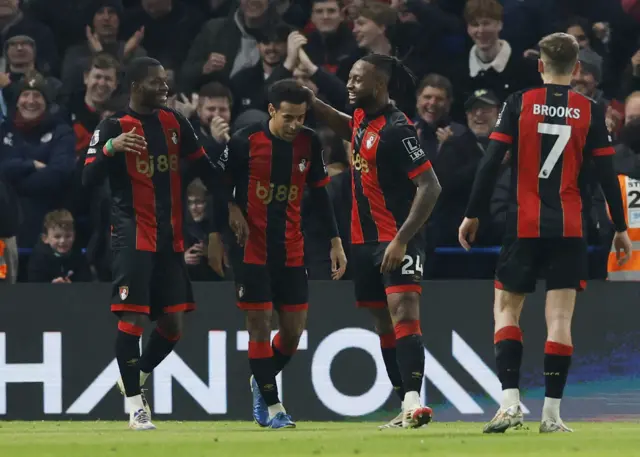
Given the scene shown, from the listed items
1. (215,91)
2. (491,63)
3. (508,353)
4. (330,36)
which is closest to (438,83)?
(491,63)

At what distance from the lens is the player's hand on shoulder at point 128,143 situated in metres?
9.16

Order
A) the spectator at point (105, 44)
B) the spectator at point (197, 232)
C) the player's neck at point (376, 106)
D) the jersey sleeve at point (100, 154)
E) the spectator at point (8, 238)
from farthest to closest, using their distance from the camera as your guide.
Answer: the spectator at point (105, 44), the spectator at point (197, 232), the spectator at point (8, 238), the jersey sleeve at point (100, 154), the player's neck at point (376, 106)

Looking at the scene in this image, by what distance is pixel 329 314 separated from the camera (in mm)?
11633

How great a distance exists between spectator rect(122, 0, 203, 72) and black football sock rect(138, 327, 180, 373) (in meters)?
5.43

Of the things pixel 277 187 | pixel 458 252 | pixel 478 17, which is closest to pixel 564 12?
pixel 478 17

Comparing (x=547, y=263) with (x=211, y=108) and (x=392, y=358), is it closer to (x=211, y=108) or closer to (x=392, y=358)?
(x=392, y=358)

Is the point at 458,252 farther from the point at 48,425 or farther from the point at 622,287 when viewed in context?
the point at 48,425

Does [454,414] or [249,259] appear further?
[454,414]

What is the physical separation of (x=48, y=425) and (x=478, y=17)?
5757 millimetres

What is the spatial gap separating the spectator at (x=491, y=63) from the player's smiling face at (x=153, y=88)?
487 centimetres

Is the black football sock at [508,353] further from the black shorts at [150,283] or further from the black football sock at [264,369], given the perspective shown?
the black shorts at [150,283]

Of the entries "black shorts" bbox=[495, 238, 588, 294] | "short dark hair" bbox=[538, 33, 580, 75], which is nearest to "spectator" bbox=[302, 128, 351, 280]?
"black shorts" bbox=[495, 238, 588, 294]

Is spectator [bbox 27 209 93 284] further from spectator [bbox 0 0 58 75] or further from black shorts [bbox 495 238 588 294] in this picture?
black shorts [bbox 495 238 588 294]

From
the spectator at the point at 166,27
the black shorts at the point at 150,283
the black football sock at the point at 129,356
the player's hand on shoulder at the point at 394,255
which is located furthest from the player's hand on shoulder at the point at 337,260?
the spectator at the point at 166,27
